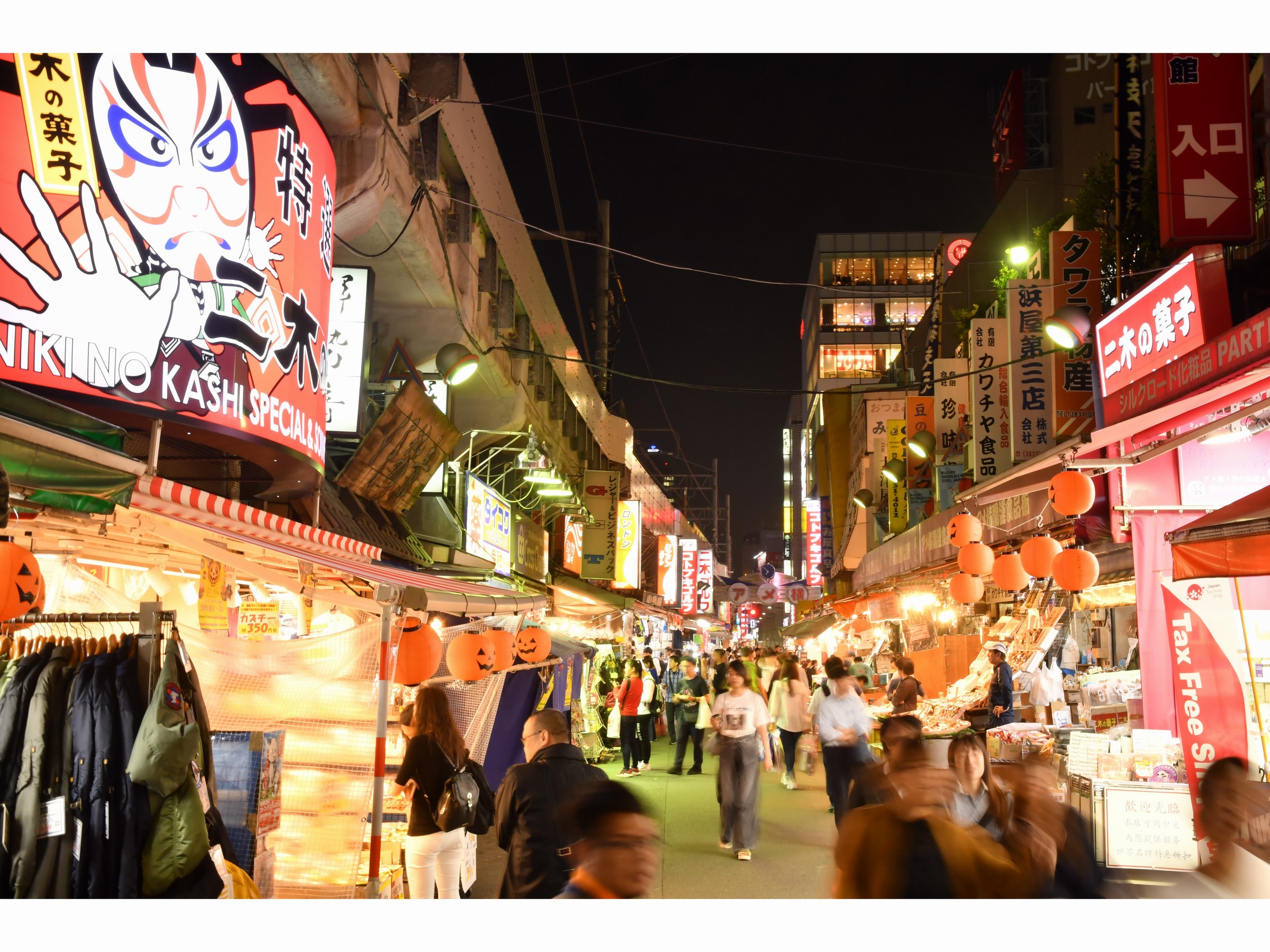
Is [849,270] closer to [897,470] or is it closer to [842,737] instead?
[897,470]

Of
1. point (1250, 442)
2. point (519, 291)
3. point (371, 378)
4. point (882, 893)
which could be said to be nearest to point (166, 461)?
point (371, 378)

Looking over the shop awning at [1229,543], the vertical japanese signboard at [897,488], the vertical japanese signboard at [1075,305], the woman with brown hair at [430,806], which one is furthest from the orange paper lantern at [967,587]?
the vertical japanese signboard at [897,488]

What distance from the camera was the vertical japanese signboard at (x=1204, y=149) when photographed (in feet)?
31.5

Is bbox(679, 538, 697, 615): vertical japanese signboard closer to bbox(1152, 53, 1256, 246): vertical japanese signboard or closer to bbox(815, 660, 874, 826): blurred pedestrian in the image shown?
bbox(815, 660, 874, 826): blurred pedestrian

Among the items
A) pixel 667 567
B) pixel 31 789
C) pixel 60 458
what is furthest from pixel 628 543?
pixel 60 458

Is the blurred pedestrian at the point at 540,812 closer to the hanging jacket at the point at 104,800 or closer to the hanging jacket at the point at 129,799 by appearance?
the hanging jacket at the point at 129,799

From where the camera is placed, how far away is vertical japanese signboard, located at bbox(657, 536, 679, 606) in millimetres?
45188

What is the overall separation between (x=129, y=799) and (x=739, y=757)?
699 centimetres

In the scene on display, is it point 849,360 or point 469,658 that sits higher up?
point 849,360

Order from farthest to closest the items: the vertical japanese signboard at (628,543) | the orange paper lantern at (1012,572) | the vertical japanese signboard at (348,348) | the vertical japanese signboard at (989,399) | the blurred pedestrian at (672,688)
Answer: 1. the vertical japanese signboard at (628,543)
2. the blurred pedestrian at (672,688)
3. the vertical japanese signboard at (989,399)
4. the vertical japanese signboard at (348,348)
5. the orange paper lantern at (1012,572)

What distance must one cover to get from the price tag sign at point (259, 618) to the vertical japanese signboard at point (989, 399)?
37.0 feet

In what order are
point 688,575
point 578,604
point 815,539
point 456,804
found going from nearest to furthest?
point 456,804 → point 578,604 → point 688,575 → point 815,539

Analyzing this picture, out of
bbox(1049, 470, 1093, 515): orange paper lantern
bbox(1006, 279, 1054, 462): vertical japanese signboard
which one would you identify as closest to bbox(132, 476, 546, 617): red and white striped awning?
bbox(1049, 470, 1093, 515): orange paper lantern

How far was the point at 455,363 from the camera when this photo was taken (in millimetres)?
14406
